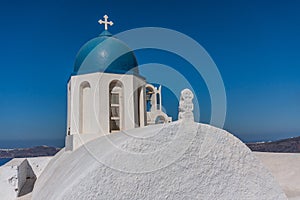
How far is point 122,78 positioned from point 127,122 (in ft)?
3.76

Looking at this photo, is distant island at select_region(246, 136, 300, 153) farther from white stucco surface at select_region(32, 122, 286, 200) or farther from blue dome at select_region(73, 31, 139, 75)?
white stucco surface at select_region(32, 122, 286, 200)

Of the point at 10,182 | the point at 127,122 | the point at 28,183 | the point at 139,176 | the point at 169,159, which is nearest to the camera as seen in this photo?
the point at 139,176

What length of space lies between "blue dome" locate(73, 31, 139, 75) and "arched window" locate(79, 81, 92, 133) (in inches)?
16.7

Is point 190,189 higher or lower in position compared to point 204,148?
lower

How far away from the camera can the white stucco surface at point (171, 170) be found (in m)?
3.61

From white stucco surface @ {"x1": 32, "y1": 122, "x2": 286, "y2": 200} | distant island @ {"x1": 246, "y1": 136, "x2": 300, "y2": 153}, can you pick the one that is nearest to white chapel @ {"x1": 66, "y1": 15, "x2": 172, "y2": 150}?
white stucco surface @ {"x1": 32, "y1": 122, "x2": 286, "y2": 200}

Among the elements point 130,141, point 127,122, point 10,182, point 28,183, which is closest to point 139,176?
point 130,141

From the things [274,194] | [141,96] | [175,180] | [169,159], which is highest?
[141,96]

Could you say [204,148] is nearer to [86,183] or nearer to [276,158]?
[86,183]

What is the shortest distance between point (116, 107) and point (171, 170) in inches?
148

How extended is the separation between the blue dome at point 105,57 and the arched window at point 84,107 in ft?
1.39

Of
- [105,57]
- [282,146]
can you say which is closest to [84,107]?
[105,57]

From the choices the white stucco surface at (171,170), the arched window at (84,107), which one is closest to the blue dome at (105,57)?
the arched window at (84,107)

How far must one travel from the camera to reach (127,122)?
7.01 m
